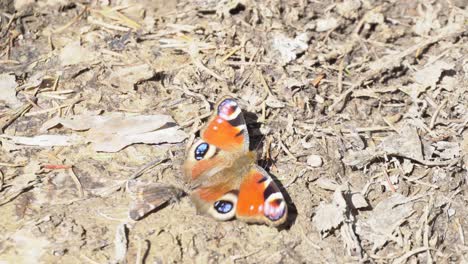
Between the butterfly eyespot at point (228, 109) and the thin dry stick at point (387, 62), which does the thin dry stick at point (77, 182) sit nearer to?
the butterfly eyespot at point (228, 109)

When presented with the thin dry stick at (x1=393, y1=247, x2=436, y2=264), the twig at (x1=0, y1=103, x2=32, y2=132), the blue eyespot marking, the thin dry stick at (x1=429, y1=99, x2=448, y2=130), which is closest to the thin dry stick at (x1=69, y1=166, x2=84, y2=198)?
the twig at (x1=0, y1=103, x2=32, y2=132)

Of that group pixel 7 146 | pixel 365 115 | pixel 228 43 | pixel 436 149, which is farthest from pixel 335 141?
pixel 7 146

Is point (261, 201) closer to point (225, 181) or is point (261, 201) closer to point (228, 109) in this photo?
point (225, 181)

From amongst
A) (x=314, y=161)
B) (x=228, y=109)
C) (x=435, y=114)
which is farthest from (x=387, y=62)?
(x=228, y=109)

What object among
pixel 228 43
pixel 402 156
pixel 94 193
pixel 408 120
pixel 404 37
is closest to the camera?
pixel 94 193

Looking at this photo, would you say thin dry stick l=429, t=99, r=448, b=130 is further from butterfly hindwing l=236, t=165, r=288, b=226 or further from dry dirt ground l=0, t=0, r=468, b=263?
butterfly hindwing l=236, t=165, r=288, b=226

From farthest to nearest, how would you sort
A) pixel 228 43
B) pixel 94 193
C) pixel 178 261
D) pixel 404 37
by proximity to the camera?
pixel 404 37, pixel 228 43, pixel 94 193, pixel 178 261

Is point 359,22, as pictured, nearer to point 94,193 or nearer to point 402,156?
point 402,156
